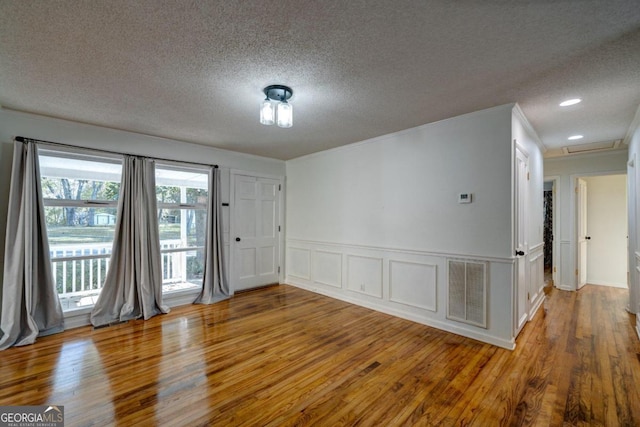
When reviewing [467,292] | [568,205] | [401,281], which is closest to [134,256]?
[401,281]

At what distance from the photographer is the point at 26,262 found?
120 inches

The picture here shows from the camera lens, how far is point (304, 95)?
2.66 meters

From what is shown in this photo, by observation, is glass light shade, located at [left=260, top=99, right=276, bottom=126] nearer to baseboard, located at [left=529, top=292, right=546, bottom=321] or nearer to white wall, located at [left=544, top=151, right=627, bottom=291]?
baseboard, located at [left=529, top=292, right=546, bottom=321]

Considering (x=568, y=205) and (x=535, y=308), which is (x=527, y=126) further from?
(x=568, y=205)

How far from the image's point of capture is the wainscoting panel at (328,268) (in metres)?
4.70

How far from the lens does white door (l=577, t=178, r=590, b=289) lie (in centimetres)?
514

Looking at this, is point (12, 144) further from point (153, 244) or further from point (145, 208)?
point (153, 244)

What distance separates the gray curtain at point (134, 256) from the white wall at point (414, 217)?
2.47 metres

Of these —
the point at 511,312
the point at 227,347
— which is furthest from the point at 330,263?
the point at 511,312

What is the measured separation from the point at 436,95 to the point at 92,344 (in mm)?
4323

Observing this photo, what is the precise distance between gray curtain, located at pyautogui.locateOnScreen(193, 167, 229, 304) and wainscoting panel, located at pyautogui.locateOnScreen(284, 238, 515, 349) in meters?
1.45

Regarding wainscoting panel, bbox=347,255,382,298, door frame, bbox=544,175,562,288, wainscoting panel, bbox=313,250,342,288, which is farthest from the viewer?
door frame, bbox=544,175,562,288

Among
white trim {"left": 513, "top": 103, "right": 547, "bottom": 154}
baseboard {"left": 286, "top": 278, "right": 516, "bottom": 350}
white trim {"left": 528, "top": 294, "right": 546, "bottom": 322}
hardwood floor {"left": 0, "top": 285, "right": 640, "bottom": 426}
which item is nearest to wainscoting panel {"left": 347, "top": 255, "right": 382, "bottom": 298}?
baseboard {"left": 286, "top": 278, "right": 516, "bottom": 350}

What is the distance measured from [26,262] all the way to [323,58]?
375cm
